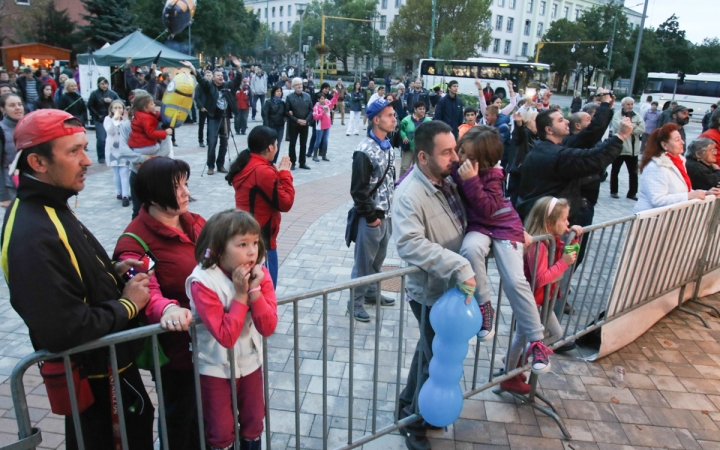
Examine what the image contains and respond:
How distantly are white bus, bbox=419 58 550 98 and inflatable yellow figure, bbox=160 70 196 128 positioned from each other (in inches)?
1199

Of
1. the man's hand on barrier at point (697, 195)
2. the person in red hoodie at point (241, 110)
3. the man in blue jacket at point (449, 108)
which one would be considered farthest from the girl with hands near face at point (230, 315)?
the person in red hoodie at point (241, 110)

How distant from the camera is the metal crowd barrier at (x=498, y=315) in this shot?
227cm

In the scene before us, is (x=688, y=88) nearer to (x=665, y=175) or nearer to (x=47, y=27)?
(x=665, y=175)

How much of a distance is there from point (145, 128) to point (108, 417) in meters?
5.13

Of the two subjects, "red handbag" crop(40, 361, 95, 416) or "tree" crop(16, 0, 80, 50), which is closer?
"red handbag" crop(40, 361, 95, 416)

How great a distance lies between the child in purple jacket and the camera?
270 centimetres

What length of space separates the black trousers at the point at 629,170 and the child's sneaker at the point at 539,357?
314 inches

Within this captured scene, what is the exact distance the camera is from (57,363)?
190 cm

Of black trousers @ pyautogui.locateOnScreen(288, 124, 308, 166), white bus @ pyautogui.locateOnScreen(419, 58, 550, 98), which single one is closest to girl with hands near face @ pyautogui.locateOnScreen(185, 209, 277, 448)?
black trousers @ pyautogui.locateOnScreen(288, 124, 308, 166)

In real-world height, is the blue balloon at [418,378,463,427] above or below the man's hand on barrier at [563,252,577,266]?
below

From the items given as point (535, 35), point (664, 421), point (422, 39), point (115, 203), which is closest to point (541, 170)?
point (664, 421)

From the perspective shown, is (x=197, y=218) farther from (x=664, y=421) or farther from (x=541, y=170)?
(x=664, y=421)

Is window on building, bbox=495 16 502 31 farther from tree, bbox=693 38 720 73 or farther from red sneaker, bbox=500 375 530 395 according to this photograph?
red sneaker, bbox=500 375 530 395

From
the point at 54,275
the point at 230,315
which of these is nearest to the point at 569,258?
the point at 230,315
